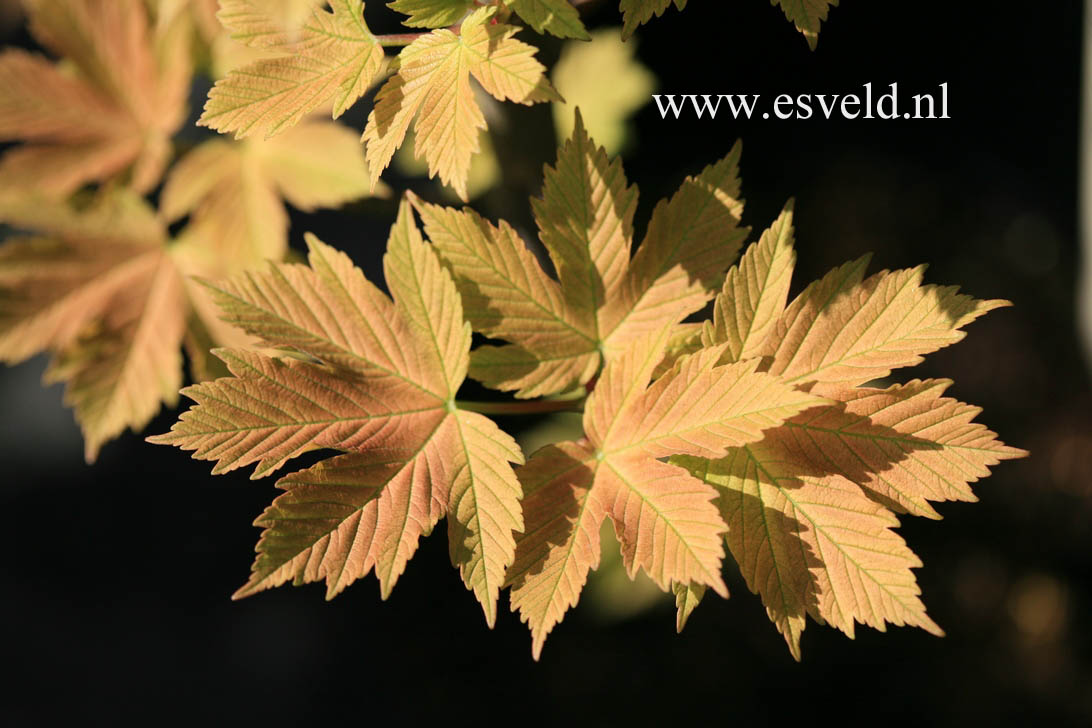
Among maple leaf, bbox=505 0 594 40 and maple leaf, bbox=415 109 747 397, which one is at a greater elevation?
maple leaf, bbox=505 0 594 40

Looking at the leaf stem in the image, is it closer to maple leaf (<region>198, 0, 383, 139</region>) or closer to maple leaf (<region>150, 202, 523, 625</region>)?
maple leaf (<region>150, 202, 523, 625</region>)

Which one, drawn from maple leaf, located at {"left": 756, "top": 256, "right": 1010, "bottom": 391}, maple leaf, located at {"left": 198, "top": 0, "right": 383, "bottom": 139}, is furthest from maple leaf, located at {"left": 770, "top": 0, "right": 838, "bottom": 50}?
maple leaf, located at {"left": 198, "top": 0, "right": 383, "bottom": 139}

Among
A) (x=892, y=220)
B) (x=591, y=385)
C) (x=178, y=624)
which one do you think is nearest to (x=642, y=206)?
(x=892, y=220)

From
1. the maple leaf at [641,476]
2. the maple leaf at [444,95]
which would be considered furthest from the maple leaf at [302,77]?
the maple leaf at [641,476]

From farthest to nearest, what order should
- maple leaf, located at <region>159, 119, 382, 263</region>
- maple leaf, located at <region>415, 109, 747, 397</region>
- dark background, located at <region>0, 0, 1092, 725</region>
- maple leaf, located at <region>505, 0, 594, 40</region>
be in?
1. dark background, located at <region>0, 0, 1092, 725</region>
2. maple leaf, located at <region>159, 119, 382, 263</region>
3. maple leaf, located at <region>415, 109, 747, 397</region>
4. maple leaf, located at <region>505, 0, 594, 40</region>

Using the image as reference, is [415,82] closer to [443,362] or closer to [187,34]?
[443,362]

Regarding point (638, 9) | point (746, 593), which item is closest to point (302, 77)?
point (638, 9)

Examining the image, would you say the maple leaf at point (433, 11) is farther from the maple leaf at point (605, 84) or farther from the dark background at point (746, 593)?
the dark background at point (746, 593)
